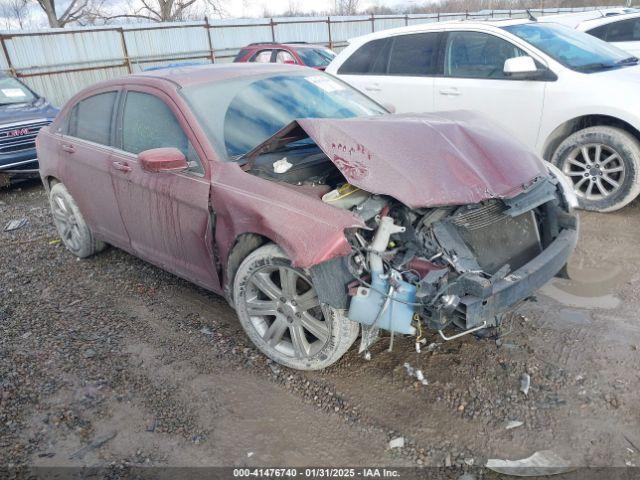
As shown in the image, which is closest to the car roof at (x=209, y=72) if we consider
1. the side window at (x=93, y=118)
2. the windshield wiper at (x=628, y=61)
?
the side window at (x=93, y=118)

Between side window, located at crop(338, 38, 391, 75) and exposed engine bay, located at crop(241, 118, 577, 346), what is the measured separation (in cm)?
382

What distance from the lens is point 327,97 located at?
397cm

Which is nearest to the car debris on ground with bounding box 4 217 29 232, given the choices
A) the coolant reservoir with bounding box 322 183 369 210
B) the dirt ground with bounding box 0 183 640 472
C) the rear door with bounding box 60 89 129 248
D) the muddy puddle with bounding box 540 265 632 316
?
the rear door with bounding box 60 89 129 248

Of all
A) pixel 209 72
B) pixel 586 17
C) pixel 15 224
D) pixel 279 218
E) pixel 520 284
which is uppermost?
pixel 209 72

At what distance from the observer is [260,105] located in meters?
3.56

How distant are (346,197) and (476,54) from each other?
3869 mm

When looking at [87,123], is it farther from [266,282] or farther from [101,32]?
[101,32]

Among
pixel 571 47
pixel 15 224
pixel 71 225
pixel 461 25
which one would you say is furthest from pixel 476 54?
pixel 15 224

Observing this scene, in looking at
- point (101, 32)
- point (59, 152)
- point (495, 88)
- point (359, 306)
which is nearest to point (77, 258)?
point (59, 152)

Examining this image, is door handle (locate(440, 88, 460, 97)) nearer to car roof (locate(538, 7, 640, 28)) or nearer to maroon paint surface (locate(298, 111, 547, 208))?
maroon paint surface (locate(298, 111, 547, 208))

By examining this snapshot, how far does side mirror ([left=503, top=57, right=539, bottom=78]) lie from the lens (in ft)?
16.9

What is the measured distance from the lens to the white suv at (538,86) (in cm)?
489

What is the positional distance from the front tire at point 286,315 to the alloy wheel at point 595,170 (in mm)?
3504

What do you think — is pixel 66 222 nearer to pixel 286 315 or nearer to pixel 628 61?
pixel 286 315
